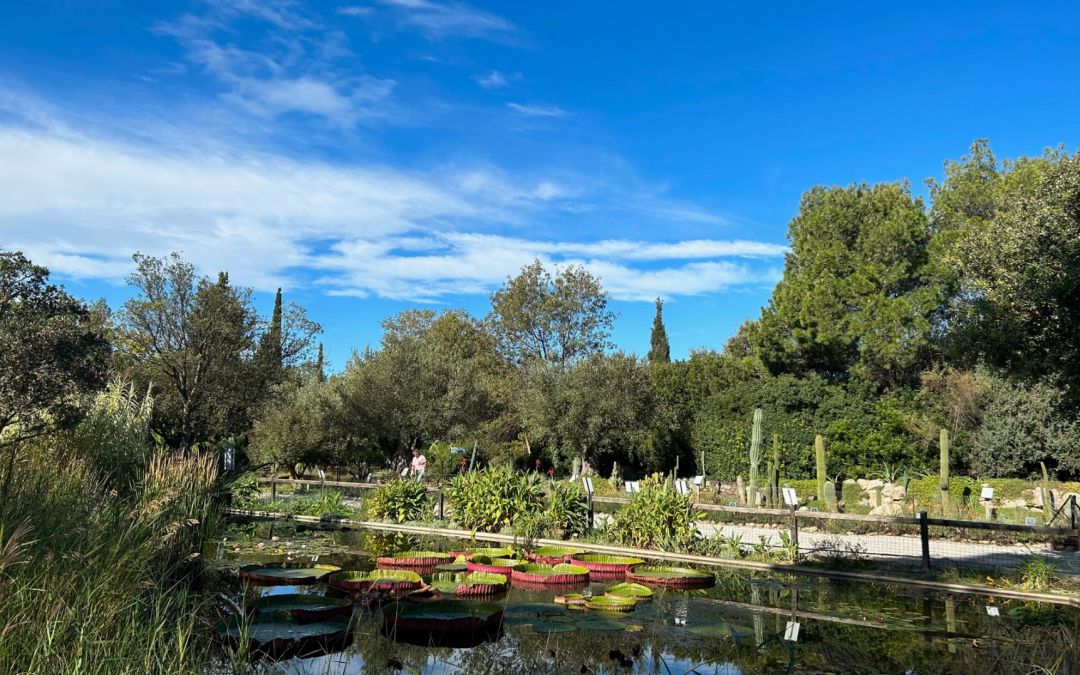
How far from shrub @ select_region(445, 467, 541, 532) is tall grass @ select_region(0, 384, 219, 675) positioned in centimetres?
508

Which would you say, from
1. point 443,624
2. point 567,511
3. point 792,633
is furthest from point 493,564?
point 792,633

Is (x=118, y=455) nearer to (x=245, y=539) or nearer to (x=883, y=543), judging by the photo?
(x=245, y=539)

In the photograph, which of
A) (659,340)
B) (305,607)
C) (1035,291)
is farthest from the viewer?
(659,340)

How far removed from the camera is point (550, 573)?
26.5 feet

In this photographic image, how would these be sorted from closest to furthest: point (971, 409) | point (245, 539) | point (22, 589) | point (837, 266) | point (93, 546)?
1. point (22, 589)
2. point (93, 546)
3. point (245, 539)
4. point (971, 409)
5. point (837, 266)

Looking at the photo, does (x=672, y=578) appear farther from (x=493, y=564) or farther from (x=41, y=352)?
(x=41, y=352)

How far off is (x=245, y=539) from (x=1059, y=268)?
11.7 metres

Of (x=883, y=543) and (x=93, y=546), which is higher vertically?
(x=93, y=546)

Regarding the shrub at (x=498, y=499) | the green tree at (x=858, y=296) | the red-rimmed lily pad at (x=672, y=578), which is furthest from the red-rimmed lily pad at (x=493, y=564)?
the green tree at (x=858, y=296)

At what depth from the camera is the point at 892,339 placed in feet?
84.6

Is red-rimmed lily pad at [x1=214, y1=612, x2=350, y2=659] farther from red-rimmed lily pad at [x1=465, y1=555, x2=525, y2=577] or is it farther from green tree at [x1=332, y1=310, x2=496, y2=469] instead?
green tree at [x1=332, y1=310, x2=496, y2=469]

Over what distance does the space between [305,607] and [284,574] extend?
1.92 meters

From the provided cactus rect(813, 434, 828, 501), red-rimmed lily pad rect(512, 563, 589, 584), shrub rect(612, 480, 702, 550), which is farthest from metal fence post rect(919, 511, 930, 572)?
cactus rect(813, 434, 828, 501)

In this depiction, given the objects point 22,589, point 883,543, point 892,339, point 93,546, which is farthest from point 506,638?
point 892,339
